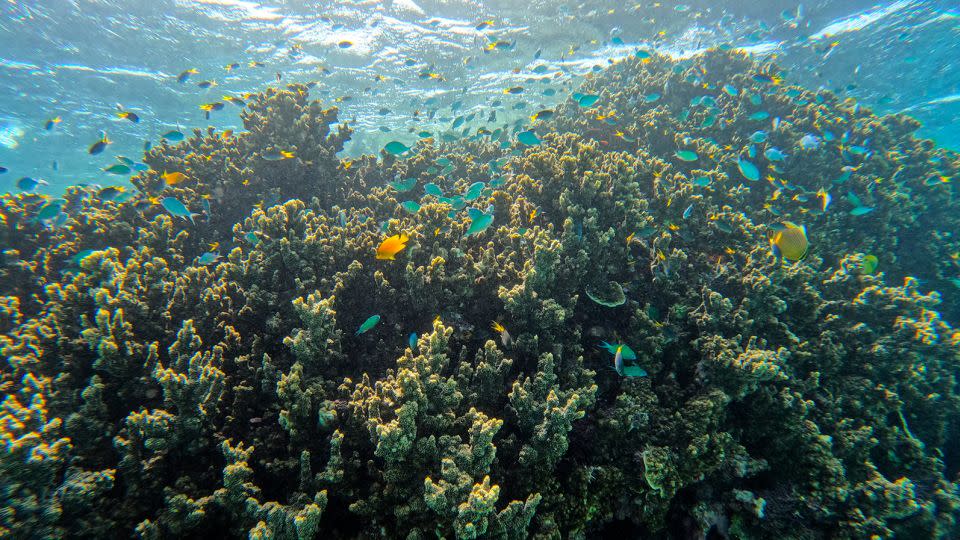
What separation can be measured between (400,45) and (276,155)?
16.1m

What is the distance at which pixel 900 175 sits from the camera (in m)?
8.98

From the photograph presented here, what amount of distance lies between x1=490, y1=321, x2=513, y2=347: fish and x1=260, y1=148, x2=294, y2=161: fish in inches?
217

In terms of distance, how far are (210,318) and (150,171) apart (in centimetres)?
504

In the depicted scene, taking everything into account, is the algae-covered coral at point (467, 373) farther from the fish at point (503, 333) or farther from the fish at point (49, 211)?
the fish at point (49, 211)

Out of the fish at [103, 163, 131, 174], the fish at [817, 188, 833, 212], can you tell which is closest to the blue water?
the fish at [103, 163, 131, 174]

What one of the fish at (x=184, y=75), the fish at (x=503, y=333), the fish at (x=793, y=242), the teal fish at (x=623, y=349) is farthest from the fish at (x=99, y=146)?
the fish at (x=793, y=242)

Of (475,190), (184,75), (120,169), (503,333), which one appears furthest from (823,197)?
(184,75)

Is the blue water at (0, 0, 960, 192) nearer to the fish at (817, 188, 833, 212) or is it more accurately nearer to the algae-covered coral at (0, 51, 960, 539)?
the fish at (817, 188, 833, 212)

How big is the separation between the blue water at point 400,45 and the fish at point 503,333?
35.3ft

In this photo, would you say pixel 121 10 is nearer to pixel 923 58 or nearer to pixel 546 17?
pixel 546 17

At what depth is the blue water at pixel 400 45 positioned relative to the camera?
15438mm

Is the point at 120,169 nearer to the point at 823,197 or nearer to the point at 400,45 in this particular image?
the point at 823,197

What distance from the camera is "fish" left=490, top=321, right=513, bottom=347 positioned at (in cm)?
370

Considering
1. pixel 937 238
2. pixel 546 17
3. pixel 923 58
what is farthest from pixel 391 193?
pixel 923 58
